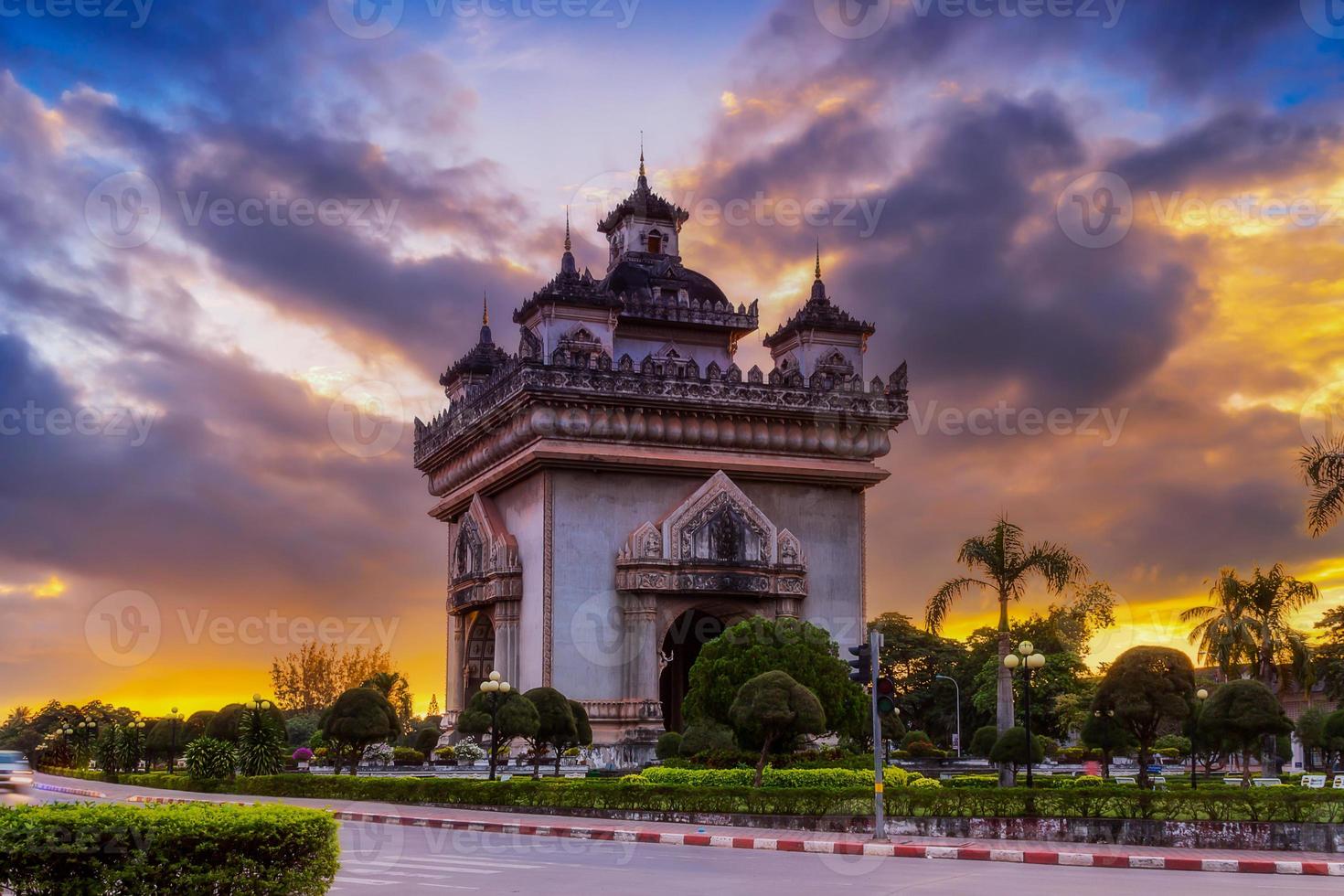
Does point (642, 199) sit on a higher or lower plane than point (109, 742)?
higher

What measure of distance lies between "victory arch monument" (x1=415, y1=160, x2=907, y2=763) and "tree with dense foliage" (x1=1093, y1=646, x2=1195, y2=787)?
18642 mm

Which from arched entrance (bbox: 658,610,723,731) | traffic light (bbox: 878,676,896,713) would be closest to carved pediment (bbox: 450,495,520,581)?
arched entrance (bbox: 658,610,723,731)

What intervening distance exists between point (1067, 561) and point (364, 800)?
20.6 m

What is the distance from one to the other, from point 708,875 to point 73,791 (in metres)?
28.6

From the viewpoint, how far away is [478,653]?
4994cm

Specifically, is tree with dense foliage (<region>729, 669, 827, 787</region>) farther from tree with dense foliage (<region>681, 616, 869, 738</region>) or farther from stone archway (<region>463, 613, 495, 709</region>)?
stone archway (<region>463, 613, 495, 709</region>)

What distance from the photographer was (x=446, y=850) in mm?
19359

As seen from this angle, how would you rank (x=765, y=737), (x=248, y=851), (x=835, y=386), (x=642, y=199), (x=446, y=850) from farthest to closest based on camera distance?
(x=642, y=199) → (x=835, y=386) → (x=765, y=737) → (x=446, y=850) → (x=248, y=851)

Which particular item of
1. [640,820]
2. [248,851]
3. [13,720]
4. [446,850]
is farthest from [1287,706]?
[13,720]

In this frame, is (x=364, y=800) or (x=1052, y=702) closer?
(x=364, y=800)

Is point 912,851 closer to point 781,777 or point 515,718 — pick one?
point 781,777

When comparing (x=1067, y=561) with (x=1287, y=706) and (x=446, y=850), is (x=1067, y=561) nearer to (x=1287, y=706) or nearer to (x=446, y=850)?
(x=446, y=850)

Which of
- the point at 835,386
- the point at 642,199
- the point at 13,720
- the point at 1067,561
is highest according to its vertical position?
the point at 642,199

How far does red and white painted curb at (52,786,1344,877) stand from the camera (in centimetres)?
1759
